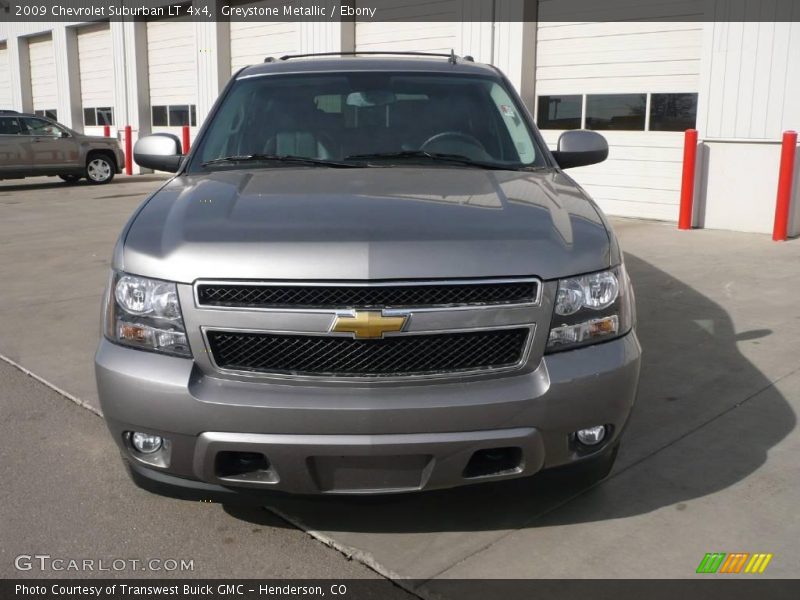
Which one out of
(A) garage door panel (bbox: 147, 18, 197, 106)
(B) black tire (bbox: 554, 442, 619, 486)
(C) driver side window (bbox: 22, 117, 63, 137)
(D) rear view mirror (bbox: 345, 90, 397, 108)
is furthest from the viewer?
(A) garage door panel (bbox: 147, 18, 197, 106)

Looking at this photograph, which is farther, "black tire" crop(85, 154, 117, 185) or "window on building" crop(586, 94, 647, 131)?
"black tire" crop(85, 154, 117, 185)

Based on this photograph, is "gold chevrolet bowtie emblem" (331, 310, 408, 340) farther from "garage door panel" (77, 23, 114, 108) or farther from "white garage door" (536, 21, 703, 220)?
"garage door panel" (77, 23, 114, 108)

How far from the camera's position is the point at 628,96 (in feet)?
37.3

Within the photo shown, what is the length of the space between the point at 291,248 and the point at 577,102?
33.9 feet

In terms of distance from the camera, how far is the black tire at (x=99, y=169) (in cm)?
1820

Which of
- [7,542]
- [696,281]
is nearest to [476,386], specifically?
[7,542]

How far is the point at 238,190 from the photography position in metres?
3.18

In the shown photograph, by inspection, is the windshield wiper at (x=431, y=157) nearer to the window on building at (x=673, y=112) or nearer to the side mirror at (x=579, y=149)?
the side mirror at (x=579, y=149)

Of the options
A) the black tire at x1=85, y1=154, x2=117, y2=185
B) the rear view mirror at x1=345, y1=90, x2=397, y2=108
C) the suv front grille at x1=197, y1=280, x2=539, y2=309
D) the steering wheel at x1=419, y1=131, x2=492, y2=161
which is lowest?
the black tire at x1=85, y1=154, x2=117, y2=185

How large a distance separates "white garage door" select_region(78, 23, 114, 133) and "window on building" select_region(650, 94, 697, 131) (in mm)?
16538

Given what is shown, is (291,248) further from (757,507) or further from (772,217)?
(772,217)

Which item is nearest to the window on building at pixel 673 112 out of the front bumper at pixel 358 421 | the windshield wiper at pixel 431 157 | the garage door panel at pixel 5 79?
the windshield wiper at pixel 431 157

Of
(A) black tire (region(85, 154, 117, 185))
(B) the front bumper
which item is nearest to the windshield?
(B) the front bumper

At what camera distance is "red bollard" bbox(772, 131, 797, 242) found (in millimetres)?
8945
